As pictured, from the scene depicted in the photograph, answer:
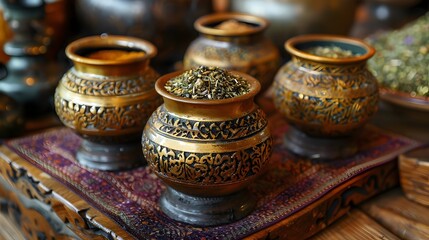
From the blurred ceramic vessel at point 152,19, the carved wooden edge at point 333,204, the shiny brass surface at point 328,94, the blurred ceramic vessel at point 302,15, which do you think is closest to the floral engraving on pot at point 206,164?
the carved wooden edge at point 333,204

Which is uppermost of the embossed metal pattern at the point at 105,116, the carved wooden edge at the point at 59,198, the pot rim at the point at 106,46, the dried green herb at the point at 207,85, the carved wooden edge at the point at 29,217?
the dried green herb at the point at 207,85

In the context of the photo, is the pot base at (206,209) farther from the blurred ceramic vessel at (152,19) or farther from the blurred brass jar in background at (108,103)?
the blurred ceramic vessel at (152,19)

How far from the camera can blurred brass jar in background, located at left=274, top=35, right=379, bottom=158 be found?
1045 mm

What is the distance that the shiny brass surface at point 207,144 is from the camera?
2.74 ft

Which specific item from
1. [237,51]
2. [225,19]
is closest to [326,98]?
[237,51]

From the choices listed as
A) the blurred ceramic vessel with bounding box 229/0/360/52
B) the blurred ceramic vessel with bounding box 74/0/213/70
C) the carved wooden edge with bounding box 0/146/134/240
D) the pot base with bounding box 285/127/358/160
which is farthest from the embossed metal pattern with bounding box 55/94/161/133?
the blurred ceramic vessel with bounding box 229/0/360/52

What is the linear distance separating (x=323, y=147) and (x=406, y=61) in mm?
416

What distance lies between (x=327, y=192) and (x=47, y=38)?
82 cm

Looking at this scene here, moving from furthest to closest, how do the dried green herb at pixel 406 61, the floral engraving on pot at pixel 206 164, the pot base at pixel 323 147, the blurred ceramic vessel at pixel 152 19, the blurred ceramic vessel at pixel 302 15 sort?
1. the blurred ceramic vessel at pixel 302 15
2. the blurred ceramic vessel at pixel 152 19
3. the dried green herb at pixel 406 61
4. the pot base at pixel 323 147
5. the floral engraving on pot at pixel 206 164

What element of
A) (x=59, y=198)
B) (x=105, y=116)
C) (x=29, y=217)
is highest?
(x=105, y=116)

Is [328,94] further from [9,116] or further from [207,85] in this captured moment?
[9,116]

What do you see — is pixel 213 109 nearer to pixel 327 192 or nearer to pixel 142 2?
pixel 327 192

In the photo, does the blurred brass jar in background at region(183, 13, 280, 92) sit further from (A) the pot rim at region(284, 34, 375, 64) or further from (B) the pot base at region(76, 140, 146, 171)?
(B) the pot base at region(76, 140, 146, 171)

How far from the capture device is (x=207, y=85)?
880mm
